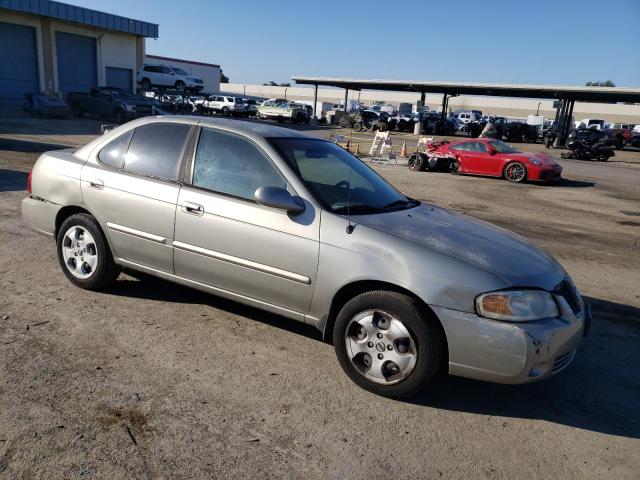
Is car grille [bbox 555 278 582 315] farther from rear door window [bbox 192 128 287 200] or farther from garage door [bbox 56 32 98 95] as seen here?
garage door [bbox 56 32 98 95]

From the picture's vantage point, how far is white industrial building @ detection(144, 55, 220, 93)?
59812 millimetres

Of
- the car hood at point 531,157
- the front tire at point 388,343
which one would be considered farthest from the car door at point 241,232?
the car hood at point 531,157

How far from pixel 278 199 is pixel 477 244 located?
1411mm

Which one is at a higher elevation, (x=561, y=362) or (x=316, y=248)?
(x=316, y=248)

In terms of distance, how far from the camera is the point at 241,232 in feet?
12.7

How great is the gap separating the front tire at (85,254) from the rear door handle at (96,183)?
293 millimetres

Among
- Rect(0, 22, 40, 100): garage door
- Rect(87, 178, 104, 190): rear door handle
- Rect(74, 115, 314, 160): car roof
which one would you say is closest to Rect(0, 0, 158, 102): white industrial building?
Rect(0, 22, 40, 100): garage door

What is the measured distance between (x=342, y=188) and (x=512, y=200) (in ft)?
32.4

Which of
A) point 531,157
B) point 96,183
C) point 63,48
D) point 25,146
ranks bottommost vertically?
point 25,146

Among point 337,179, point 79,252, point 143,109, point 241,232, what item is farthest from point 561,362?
point 143,109

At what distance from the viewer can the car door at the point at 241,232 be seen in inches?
145

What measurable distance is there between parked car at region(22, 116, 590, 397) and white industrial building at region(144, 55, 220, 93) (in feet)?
191

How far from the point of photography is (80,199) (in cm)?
470

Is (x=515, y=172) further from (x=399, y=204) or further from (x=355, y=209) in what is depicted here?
(x=355, y=209)
